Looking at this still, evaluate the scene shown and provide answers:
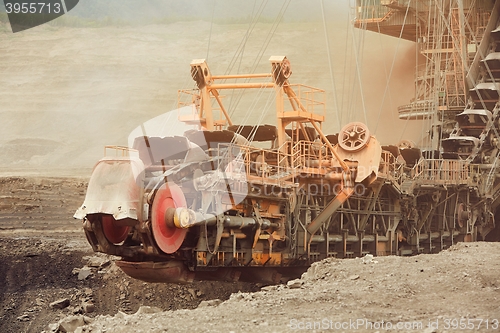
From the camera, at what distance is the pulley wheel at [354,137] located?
17.5 m

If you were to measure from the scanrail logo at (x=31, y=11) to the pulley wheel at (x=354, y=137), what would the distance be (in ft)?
72.8

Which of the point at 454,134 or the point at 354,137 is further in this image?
the point at 454,134

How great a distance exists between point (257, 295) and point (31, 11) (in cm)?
3742

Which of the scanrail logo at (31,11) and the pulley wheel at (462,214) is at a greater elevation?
the scanrail logo at (31,11)

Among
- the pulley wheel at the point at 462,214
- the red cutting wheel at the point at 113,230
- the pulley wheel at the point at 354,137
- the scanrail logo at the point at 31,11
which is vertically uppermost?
the scanrail logo at the point at 31,11

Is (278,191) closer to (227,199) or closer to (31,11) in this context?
(227,199)

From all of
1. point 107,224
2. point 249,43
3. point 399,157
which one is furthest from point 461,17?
point 249,43

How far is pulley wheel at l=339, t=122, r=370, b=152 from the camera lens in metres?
17.5

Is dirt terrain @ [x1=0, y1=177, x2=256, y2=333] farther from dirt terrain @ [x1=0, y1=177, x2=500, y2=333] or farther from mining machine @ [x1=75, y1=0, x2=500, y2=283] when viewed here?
mining machine @ [x1=75, y1=0, x2=500, y2=283]

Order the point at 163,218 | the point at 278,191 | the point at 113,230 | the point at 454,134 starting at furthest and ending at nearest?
the point at 454,134 → the point at 278,191 → the point at 113,230 → the point at 163,218

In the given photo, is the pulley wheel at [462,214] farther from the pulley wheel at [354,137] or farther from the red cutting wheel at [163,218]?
the red cutting wheel at [163,218]

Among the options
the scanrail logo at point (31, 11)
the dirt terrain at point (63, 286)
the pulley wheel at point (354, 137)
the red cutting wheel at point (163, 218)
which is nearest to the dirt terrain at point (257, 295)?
the dirt terrain at point (63, 286)

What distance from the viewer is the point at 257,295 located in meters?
11.1

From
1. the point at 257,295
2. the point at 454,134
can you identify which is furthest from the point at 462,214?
the point at 257,295
